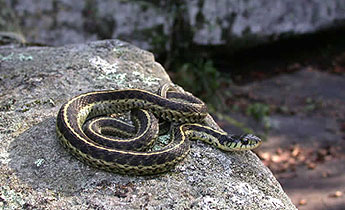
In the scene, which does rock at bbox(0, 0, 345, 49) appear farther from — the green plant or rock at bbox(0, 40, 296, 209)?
rock at bbox(0, 40, 296, 209)

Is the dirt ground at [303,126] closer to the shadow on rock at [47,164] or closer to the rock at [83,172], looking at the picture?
→ the rock at [83,172]

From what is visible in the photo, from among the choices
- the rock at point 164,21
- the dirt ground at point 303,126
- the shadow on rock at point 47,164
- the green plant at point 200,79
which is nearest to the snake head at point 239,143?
the shadow on rock at point 47,164

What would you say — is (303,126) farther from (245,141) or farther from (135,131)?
(135,131)

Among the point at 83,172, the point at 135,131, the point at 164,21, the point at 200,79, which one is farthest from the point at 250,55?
the point at 83,172

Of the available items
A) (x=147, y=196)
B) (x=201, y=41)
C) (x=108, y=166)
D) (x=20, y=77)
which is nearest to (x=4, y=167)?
(x=108, y=166)

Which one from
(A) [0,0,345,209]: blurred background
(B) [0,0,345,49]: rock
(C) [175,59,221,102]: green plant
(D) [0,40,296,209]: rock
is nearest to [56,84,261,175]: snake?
(D) [0,40,296,209]: rock

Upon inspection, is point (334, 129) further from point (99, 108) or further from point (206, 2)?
point (99, 108)
